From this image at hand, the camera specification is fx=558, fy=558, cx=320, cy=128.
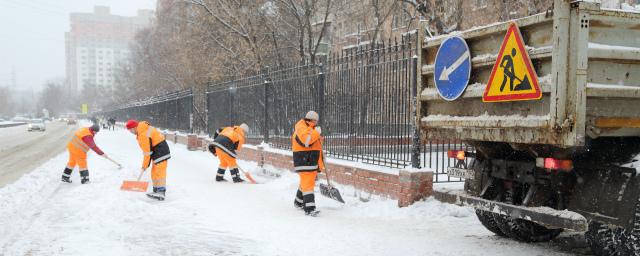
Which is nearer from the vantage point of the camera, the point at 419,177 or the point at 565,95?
the point at 565,95

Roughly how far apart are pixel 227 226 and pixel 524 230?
3726mm

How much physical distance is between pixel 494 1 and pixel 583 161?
12.5 meters

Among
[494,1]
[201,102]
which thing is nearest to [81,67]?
[201,102]

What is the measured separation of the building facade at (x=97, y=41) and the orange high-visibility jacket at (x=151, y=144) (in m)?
162

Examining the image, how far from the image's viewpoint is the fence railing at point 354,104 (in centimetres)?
860

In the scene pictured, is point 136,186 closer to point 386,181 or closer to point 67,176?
point 67,176

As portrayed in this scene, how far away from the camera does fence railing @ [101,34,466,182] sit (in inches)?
339

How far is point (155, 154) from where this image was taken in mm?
9578

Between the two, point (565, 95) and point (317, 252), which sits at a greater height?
point (565, 95)

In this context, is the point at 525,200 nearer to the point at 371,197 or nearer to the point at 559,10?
the point at 559,10

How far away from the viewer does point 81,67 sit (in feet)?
572

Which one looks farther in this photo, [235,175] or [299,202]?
[235,175]

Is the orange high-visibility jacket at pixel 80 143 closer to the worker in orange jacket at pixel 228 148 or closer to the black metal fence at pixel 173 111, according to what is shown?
the worker in orange jacket at pixel 228 148

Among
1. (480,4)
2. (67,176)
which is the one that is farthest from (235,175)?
(480,4)
